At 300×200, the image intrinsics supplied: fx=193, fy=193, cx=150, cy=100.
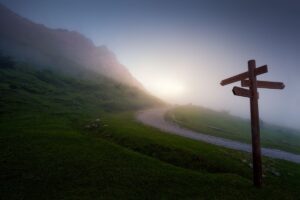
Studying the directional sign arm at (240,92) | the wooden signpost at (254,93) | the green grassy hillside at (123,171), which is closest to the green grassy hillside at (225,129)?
the green grassy hillside at (123,171)

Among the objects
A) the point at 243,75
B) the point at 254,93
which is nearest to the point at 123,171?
the point at 254,93

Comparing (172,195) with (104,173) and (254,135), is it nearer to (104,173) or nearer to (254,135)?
(104,173)

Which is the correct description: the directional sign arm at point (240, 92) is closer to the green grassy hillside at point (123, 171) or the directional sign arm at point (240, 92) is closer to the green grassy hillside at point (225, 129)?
the green grassy hillside at point (123, 171)

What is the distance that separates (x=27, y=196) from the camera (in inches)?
536

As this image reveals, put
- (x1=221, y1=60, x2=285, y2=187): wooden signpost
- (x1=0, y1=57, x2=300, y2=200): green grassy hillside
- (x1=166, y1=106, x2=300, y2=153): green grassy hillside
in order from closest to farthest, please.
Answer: (x1=221, y1=60, x2=285, y2=187): wooden signpost < (x1=0, y1=57, x2=300, y2=200): green grassy hillside < (x1=166, y1=106, x2=300, y2=153): green grassy hillside

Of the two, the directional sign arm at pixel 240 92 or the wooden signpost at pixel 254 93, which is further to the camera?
the wooden signpost at pixel 254 93

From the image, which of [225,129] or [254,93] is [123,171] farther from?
[225,129]

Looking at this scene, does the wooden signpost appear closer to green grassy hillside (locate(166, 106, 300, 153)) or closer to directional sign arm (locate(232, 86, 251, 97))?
directional sign arm (locate(232, 86, 251, 97))

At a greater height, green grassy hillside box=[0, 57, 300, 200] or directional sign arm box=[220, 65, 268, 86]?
directional sign arm box=[220, 65, 268, 86]

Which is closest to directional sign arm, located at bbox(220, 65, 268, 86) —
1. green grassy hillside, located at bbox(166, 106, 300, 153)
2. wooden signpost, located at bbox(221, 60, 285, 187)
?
wooden signpost, located at bbox(221, 60, 285, 187)

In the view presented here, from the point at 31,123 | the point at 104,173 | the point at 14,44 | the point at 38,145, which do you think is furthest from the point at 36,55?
the point at 104,173

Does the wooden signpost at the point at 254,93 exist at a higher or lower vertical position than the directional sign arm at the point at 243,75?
lower

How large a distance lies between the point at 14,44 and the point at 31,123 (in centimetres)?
17700

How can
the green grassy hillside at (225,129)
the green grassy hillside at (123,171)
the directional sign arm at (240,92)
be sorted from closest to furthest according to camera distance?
the directional sign arm at (240,92) < the green grassy hillside at (123,171) < the green grassy hillside at (225,129)
